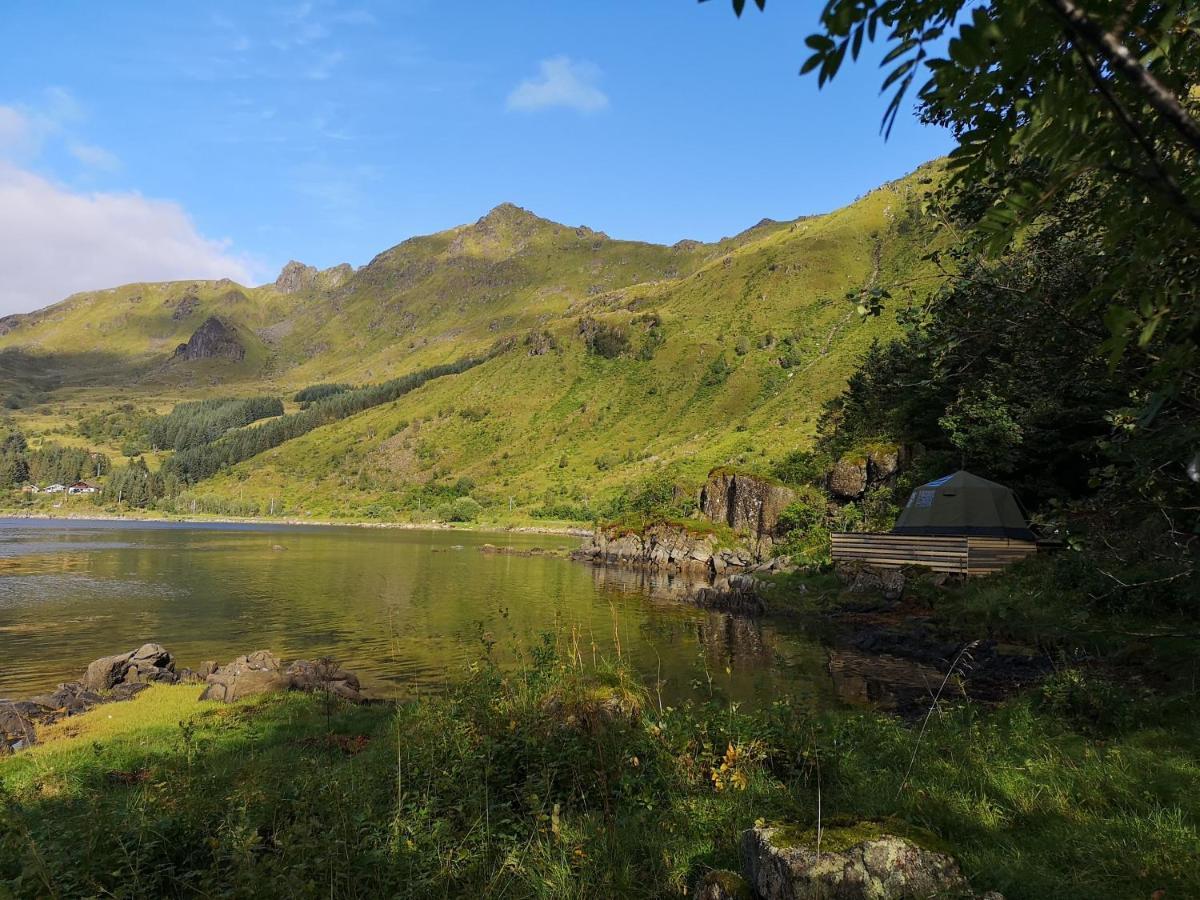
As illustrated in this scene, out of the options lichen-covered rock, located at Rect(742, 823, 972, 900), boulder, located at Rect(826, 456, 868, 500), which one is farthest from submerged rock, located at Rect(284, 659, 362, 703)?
boulder, located at Rect(826, 456, 868, 500)

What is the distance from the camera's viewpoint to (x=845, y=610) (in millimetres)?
27797

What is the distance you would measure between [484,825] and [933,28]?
7.67 meters

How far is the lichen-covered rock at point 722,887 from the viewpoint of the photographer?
17.0 feet

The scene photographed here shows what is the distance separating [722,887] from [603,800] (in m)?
2.97

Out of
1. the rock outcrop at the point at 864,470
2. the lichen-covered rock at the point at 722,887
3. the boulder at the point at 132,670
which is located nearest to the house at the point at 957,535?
the rock outcrop at the point at 864,470

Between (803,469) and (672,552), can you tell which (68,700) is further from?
(803,469)

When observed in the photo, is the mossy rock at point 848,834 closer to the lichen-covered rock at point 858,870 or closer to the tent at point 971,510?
the lichen-covered rock at point 858,870

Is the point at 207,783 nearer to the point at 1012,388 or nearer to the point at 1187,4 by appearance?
the point at 1187,4

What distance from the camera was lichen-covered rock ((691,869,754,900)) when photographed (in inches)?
205

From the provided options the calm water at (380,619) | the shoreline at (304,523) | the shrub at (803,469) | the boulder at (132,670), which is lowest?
the shoreline at (304,523)

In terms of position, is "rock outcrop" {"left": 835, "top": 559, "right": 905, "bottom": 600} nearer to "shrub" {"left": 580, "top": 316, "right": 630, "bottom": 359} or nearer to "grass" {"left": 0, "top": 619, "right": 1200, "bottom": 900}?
"grass" {"left": 0, "top": 619, "right": 1200, "bottom": 900}

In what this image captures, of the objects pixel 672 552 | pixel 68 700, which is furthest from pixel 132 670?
pixel 672 552

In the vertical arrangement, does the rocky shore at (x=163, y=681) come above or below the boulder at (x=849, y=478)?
below

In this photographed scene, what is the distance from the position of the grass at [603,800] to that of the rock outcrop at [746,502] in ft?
118
